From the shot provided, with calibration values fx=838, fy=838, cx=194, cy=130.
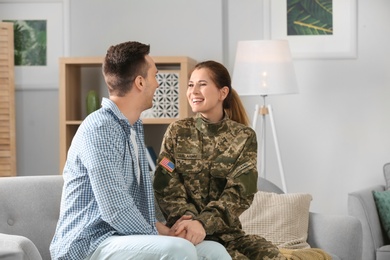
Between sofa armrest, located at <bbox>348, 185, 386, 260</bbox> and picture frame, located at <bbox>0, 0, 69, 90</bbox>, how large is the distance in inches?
91.9

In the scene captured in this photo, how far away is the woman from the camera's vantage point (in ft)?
10.3

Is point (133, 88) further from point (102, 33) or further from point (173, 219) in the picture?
point (102, 33)

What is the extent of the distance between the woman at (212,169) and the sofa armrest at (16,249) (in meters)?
0.61

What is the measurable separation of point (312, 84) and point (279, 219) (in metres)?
2.03

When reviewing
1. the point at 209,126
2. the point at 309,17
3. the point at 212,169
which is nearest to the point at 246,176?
the point at 212,169

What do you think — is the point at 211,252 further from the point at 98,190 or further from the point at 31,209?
the point at 31,209

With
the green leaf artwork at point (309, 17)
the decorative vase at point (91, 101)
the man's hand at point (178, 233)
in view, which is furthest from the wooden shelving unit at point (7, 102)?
the man's hand at point (178, 233)

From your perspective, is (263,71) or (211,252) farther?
(263,71)

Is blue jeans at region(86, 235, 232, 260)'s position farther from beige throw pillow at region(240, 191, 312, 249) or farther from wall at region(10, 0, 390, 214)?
wall at region(10, 0, 390, 214)

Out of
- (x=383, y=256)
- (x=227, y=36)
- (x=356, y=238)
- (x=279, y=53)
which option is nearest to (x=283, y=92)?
(x=279, y=53)

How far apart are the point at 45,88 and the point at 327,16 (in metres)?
2.05

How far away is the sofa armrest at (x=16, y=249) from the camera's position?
2.64 m

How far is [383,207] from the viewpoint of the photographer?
5039mm

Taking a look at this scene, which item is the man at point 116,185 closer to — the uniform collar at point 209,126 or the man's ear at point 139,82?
the man's ear at point 139,82
